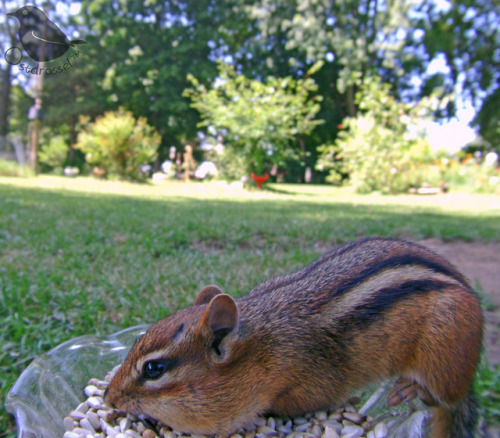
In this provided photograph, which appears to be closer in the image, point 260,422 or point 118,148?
point 260,422

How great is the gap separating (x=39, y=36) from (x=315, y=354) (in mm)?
1938

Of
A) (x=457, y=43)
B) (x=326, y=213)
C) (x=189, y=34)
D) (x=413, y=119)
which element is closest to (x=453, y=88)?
(x=457, y=43)

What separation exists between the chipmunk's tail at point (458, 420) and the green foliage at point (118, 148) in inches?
615

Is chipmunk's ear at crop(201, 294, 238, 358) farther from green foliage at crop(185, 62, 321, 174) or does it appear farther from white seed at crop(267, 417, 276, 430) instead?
green foliage at crop(185, 62, 321, 174)

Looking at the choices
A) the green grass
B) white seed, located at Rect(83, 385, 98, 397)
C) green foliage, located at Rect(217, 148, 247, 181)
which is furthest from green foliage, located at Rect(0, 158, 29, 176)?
white seed, located at Rect(83, 385, 98, 397)

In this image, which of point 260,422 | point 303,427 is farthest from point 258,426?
point 303,427

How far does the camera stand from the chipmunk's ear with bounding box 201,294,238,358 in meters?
1.35

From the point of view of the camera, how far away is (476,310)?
1532mm

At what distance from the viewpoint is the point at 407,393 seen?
1499 mm

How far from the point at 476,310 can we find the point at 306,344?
619 millimetres

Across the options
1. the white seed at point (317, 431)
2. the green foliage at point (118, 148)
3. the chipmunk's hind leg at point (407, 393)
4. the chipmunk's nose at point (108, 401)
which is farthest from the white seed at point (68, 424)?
the green foliage at point (118, 148)

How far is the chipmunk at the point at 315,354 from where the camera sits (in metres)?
1.42

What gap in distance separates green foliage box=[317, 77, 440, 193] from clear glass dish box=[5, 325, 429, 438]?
536 inches

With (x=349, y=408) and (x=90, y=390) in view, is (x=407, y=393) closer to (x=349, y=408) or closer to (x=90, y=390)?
(x=349, y=408)
